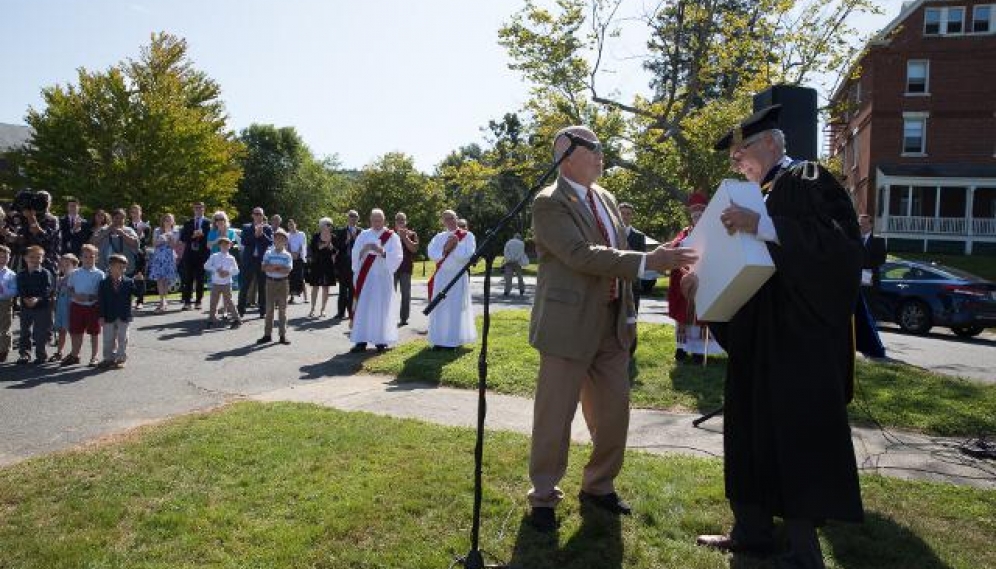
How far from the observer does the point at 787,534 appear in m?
3.80

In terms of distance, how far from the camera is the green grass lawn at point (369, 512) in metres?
3.86

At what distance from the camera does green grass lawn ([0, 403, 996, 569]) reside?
386cm

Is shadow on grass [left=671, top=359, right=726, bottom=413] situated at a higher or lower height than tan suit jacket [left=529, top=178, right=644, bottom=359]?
lower

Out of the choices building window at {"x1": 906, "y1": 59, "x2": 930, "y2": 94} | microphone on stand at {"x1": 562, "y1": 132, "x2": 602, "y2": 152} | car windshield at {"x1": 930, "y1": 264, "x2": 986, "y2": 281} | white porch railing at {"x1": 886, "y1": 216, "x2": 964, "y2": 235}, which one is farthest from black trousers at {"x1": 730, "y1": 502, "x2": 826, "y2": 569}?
building window at {"x1": 906, "y1": 59, "x2": 930, "y2": 94}

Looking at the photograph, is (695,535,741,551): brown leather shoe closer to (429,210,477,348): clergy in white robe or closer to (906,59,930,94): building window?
(429,210,477,348): clergy in white robe

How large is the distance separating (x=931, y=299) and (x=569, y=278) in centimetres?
1448

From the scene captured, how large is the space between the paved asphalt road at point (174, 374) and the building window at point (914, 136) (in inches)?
990

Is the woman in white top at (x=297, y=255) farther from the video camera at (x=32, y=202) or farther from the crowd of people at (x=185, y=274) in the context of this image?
the video camera at (x=32, y=202)

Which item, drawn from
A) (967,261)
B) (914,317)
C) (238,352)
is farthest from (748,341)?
(967,261)

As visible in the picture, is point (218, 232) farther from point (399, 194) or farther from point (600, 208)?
point (399, 194)

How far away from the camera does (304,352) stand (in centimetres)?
1087

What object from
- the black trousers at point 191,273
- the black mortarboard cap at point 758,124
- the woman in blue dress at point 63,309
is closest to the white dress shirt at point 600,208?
the black mortarboard cap at point 758,124

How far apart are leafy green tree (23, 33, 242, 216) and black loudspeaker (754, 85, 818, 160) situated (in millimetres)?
31292

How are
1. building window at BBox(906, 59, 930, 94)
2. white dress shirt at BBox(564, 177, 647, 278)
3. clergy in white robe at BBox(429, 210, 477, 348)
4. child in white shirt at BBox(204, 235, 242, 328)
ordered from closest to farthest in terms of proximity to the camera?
white dress shirt at BBox(564, 177, 647, 278)
clergy in white robe at BBox(429, 210, 477, 348)
child in white shirt at BBox(204, 235, 242, 328)
building window at BBox(906, 59, 930, 94)
